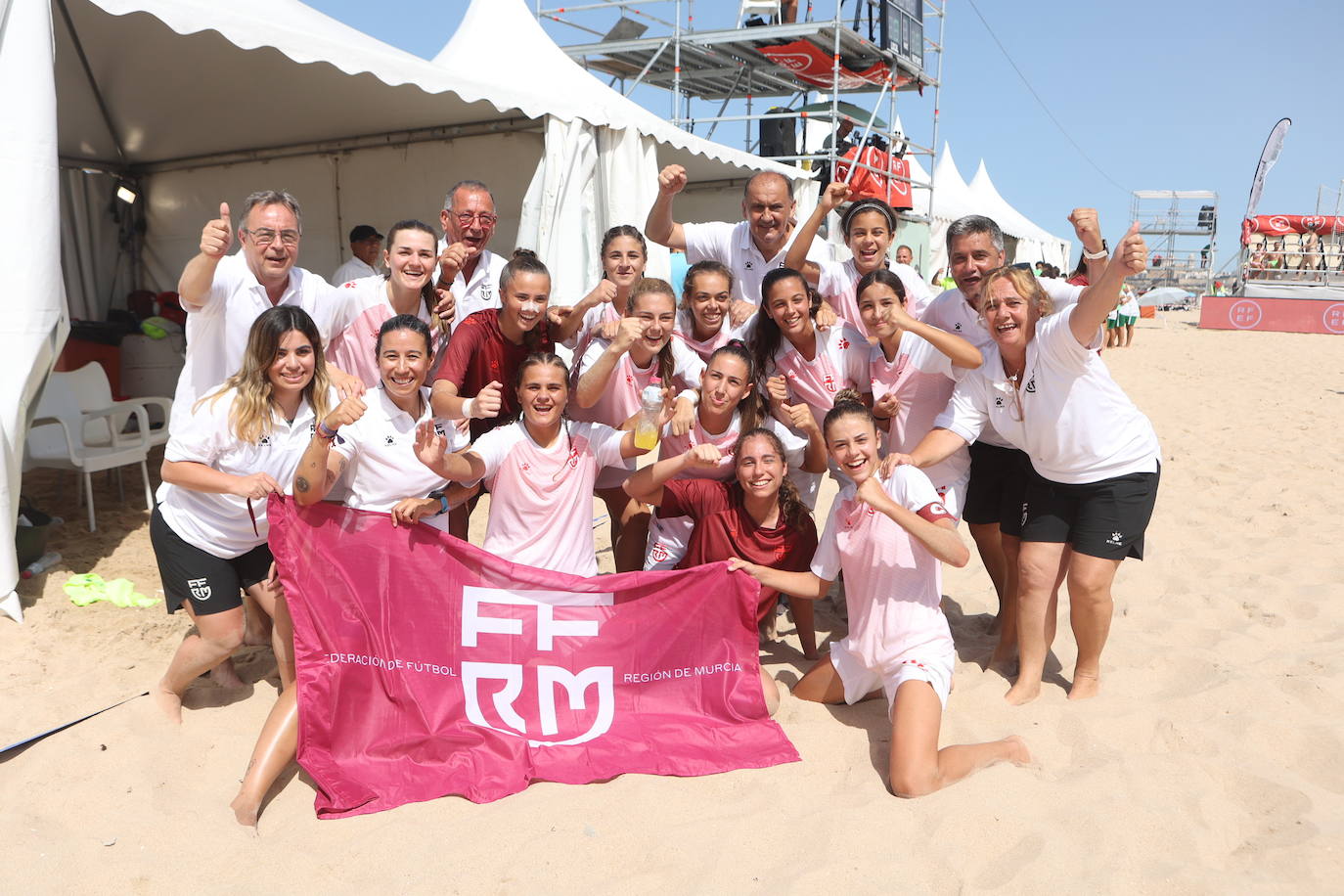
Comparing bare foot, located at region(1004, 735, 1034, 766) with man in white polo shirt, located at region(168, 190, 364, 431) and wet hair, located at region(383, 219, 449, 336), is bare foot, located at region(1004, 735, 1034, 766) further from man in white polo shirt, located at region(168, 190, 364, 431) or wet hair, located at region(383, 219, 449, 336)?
wet hair, located at region(383, 219, 449, 336)

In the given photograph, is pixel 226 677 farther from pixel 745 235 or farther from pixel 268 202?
pixel 745 235

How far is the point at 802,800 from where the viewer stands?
109 inches

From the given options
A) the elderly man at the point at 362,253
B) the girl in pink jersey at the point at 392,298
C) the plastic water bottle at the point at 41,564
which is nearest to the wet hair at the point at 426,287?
the girl in pink jersey at the point at 392,298

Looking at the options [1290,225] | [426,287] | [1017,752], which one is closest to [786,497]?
[1017,752]

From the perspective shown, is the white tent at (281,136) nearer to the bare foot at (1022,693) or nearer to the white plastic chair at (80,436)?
the white plastic chair at (80,436)

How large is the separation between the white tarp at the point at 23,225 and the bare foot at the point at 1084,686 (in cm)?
435

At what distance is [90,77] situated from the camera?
24.3ft

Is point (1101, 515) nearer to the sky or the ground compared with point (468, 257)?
nearer to the ground

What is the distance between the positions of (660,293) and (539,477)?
0.85m

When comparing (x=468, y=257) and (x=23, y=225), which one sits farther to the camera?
(x=468, y=257)

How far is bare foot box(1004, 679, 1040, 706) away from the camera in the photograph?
3.38m

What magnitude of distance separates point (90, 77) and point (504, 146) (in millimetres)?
3528

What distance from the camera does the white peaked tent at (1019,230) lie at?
25.5m

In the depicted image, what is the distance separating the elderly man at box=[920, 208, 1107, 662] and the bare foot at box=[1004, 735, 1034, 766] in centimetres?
89
